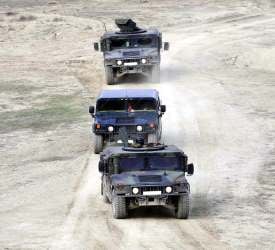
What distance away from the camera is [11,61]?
2152 inches

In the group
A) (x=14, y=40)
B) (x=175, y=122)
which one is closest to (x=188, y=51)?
(x=14, y=40)

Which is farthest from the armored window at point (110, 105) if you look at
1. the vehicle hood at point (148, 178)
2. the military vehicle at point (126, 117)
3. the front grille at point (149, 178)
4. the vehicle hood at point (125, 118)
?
the front grille at point (149, 178)

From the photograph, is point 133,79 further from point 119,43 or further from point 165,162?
point 165,162

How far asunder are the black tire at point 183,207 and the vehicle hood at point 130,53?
20.5 m

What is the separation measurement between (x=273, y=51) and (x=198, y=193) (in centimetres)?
3103

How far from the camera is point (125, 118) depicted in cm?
2923

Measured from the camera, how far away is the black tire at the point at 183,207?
21.6m

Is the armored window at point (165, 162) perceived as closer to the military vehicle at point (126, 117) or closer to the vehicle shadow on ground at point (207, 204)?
the vehicle shadow on ground at point (207, 204)

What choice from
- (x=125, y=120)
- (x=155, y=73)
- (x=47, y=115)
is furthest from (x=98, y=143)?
(x=155, y=73)

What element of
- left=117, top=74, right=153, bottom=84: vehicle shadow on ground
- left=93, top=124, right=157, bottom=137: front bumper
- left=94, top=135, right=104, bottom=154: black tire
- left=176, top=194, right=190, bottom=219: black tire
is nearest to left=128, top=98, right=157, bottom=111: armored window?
left=93, top=124, right=157, bottom=137: front bumper

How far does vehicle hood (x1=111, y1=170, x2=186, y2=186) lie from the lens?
70.7 ft

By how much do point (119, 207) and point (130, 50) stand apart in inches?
834

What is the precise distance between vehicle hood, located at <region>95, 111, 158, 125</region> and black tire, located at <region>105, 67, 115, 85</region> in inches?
538

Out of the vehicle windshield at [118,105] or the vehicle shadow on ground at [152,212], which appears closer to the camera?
the vehicle shadow on ground at [152,212]
